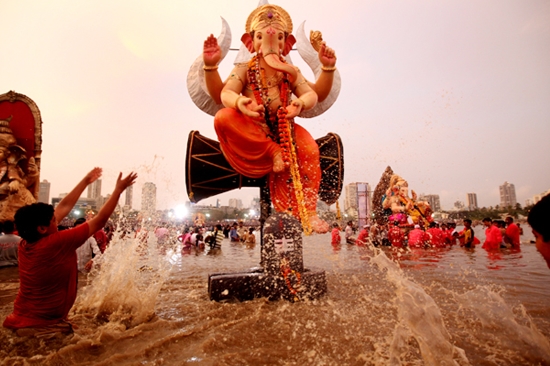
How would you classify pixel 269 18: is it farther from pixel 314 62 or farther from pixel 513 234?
pixel 513 234

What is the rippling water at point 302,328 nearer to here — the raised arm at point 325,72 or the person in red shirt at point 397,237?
the raised arm at point 325,72

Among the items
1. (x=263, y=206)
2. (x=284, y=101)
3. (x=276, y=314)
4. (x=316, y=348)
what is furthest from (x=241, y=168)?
(x=316, y=348)

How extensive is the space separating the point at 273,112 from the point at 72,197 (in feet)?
7.45

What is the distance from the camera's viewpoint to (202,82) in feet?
14.0

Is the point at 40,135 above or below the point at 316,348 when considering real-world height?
above

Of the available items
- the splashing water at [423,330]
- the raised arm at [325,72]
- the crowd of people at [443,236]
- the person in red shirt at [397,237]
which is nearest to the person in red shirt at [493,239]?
the crowd of people at [443,236]

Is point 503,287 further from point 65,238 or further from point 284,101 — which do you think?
point 65,238

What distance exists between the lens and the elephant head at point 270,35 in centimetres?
373

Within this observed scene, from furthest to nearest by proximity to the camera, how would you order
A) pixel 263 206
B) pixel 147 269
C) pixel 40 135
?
1. pixel 40 135
2. pixel 147 269
3. pixel 263 206

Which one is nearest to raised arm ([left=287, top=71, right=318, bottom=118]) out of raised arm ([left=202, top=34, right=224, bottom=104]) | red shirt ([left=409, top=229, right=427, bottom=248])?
raised arm ([left=202, top=34, right=224, bottom=104])

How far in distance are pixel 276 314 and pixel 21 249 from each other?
1.97 metres

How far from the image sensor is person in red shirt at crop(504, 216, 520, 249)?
8.83m

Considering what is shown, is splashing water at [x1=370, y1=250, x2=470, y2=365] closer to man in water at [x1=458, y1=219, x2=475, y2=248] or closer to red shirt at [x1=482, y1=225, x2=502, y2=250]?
red shirt at [x1=482, y1=225, x2=502, y2=250]

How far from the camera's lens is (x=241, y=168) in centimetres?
378
